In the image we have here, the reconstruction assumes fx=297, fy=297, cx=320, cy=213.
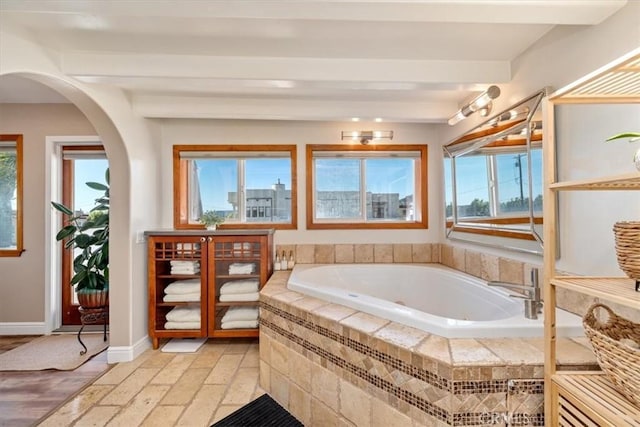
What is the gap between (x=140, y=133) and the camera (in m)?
2.66

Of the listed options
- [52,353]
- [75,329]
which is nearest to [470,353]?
[52,353]

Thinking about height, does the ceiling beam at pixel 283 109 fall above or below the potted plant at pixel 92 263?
above

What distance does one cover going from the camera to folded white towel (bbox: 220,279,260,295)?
8.91ft

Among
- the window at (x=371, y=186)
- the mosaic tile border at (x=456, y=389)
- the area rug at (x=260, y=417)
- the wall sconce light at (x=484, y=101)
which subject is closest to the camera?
the mosaic tile border at (x=456, y=389)

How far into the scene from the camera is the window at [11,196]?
3076 millimetres

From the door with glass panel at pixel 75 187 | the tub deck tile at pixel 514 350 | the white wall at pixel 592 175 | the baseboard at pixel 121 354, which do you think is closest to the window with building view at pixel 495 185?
the white wall at pixel 592 175

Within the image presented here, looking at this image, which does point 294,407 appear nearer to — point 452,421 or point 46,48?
point 452,421

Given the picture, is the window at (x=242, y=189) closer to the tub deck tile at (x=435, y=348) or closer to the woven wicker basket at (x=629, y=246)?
the tub deck tile at (x=435, y=348)

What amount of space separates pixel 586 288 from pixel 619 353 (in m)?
0.19

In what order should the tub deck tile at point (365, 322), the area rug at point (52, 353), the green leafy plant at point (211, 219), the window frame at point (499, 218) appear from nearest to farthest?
the tub deck tile at point (365, 322), the window frame at point (499, 218), the area rug at point (52, 353), the green leafy plant at point (211, 219)

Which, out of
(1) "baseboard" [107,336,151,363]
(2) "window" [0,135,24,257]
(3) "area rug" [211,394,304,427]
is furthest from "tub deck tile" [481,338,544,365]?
(2) "window" [0,135,24,257]

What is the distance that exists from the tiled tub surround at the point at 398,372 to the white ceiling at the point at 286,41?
1477mm

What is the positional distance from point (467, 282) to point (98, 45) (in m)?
3.07

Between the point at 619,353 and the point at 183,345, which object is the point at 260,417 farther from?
the point at 619,353
